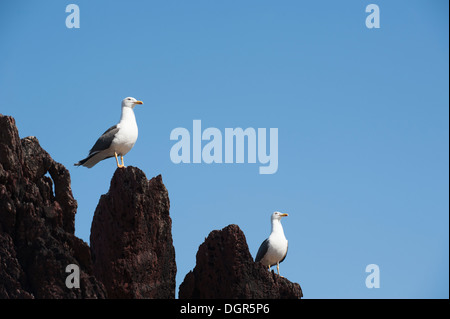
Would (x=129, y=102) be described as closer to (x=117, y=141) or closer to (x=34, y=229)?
(x=117, y=141)

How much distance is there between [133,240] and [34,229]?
269 cm

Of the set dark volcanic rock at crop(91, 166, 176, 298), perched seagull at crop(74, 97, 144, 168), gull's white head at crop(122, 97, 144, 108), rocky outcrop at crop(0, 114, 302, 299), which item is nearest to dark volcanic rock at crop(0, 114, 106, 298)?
rocky outcrop at crop(0, 114, 302, 299)

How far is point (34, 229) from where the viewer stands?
22109 mm

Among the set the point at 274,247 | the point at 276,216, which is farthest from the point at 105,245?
the point at 276,216

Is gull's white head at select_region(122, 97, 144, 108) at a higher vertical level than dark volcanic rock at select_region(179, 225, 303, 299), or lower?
higher

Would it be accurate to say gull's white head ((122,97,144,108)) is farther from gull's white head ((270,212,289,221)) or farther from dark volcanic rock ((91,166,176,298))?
gull's white head ((270,212,289,221))

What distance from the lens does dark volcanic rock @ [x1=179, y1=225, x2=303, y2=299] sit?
2338cm

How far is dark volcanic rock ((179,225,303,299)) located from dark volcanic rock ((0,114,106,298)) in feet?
10.3

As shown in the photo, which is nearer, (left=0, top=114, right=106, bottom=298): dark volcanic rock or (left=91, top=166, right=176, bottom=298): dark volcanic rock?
(left=0, top=114, right=106, bottom=298): dark volcanic rock

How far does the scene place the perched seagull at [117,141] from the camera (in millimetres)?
24688

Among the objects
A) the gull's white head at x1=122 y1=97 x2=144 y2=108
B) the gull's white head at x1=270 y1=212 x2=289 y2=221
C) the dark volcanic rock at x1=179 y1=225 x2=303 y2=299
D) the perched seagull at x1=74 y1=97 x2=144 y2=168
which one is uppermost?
the gull's white head at x1=122 y1=97 x2=144 y2=108

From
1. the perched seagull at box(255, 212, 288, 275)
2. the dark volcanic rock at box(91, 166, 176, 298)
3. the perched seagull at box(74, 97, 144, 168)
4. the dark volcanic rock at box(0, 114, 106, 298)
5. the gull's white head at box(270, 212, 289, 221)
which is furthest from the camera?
the gull's white head at box(270, 212, 289, 221)
